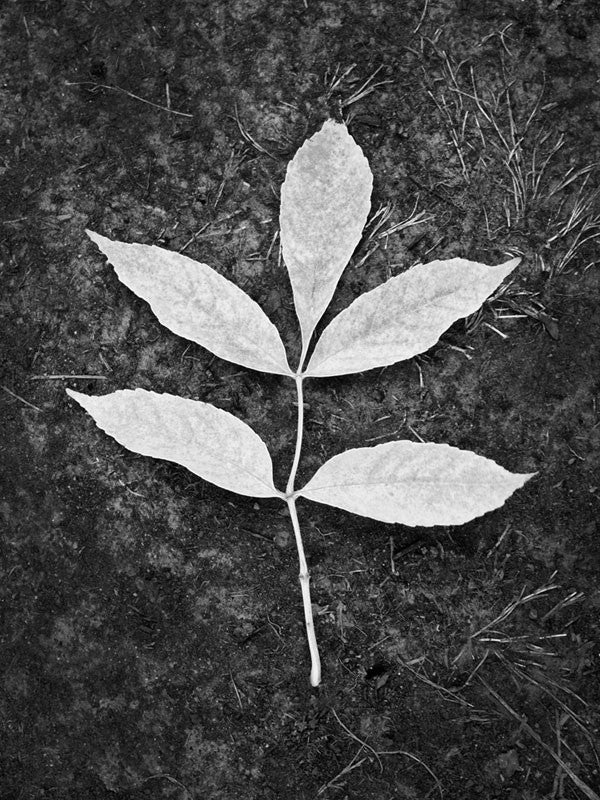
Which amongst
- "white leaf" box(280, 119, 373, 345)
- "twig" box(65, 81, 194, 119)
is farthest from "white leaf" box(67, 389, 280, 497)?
"twig" box(65, 81, 194, 119)

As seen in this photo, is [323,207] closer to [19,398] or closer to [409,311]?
[409,311]

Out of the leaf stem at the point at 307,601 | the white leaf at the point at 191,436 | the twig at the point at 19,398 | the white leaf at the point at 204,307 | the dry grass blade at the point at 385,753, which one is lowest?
the dry grass blade at the point at 385,753

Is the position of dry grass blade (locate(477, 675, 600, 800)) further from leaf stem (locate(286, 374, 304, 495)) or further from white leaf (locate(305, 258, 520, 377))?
white leaf (locate(305, 258, 520, 377))

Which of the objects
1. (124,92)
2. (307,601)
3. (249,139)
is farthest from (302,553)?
(124,92)

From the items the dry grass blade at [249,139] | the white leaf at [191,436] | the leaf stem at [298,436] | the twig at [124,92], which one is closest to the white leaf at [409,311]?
the leaf stem at [298,436]

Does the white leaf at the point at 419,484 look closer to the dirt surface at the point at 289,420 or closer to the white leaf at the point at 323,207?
the dirt surface at the point at 289,420

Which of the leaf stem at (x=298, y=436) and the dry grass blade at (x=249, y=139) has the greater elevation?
the dry grass blade at (x=249, y=139)

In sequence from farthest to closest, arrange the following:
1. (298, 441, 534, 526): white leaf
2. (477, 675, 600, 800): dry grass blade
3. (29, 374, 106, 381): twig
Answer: (29, 374, 106, 381): twig → (477, 675, 600, 800): dry grass blade → (298, 441, 534, 526): white leaf
